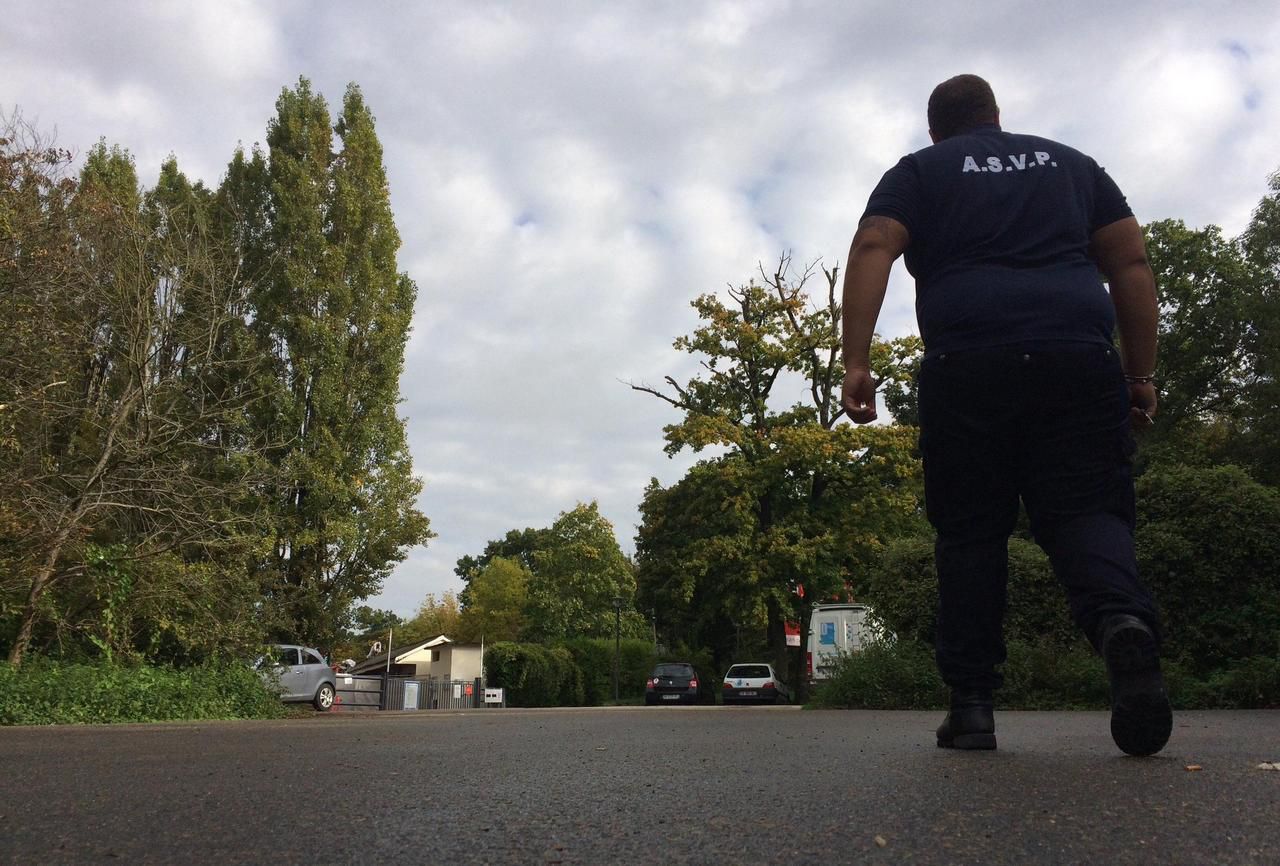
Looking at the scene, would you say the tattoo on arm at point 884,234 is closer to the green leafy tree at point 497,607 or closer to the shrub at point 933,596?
the shrub at point 933,596

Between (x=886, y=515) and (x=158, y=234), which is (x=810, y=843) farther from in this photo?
(x=886, y=515)

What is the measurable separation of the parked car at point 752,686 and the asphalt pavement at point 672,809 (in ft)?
88.6

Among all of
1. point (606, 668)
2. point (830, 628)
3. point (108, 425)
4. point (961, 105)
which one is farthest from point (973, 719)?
point (606, 668)

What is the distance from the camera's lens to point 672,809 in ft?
6.90

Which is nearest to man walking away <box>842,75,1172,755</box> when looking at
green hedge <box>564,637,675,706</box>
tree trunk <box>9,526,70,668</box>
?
tree trunk <box>9,526,70,668</box>

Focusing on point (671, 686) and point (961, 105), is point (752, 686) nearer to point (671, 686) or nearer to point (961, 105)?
point (671, 686)

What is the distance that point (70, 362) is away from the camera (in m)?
14.3

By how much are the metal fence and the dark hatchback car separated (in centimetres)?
637

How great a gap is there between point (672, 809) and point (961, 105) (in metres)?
2.78

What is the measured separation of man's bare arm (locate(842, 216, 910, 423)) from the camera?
329 cm

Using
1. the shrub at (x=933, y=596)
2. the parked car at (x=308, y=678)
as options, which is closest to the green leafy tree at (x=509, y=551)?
the parked car at (x=308, y=678)

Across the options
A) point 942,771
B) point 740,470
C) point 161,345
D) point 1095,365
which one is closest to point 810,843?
point 942,771

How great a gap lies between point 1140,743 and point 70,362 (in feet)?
49.4

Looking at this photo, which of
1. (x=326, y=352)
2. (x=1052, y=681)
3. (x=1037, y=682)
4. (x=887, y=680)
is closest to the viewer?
(x=1052, y=681)
